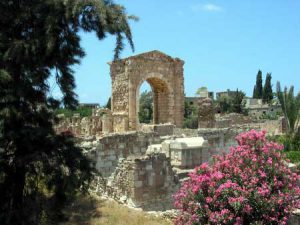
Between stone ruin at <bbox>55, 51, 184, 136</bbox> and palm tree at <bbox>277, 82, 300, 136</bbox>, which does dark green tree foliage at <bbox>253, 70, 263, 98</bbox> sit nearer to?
palm tree at <bbox>277, 82, 300, 136</bbox>

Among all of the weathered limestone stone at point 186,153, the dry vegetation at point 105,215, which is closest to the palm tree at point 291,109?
the weathered limestone stone at point 186,153

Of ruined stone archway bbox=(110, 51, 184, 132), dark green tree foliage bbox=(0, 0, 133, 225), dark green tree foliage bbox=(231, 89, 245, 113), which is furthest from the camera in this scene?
dark green tree foliage bbox=(231, 89, 245, 113)

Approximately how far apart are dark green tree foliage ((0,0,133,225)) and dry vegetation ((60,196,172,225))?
0.94 m

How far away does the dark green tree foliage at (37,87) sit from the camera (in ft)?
19.9

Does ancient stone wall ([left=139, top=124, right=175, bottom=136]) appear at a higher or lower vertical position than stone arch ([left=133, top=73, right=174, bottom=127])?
lower

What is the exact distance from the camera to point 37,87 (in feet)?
21.0

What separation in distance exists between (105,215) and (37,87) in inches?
109

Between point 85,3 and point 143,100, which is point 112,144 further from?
point 143,100

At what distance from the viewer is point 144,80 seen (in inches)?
882

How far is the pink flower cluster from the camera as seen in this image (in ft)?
19.3

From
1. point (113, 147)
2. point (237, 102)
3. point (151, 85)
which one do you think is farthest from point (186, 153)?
point (237, 102)

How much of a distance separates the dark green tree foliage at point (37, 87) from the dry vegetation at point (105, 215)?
94 cm

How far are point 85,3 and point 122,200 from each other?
4435 mm

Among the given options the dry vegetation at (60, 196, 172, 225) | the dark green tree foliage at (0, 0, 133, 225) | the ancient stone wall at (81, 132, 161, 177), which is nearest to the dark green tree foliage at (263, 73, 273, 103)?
the ancient stone wall at (81, 132, 161, 177)
